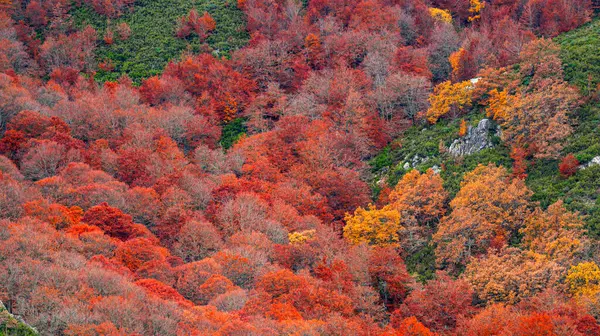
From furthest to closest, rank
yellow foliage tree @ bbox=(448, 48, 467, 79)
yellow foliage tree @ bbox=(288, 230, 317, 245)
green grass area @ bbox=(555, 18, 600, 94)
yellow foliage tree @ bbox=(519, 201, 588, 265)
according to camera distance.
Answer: yellow foliage tree @ bbox=(448, 48, 467, 79)
green grass area @ bbox=(555, 18, 600, 94)
yellow foliage tree @ bbox=(288, 230, 317, 245)
yellow foliage tree @ bbox=(519, 201, 588, 265)

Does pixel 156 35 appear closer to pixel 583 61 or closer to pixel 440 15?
pixel 440 15

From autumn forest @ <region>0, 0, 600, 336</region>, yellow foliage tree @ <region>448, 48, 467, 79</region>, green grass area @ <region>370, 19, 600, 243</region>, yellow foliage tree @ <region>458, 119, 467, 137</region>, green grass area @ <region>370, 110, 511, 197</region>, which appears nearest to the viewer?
autumn forest @ <region>0, 0, 600, 336</region>

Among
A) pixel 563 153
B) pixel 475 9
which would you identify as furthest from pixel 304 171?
pixel 475 9

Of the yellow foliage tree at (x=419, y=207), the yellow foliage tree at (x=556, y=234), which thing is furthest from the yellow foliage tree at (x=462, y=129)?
the yellow foliage tree at (x=556, y=234)

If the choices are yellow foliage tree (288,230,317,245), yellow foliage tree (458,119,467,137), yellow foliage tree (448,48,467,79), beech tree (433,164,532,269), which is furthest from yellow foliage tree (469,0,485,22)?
yellow foliage tree (288,230,317,245)

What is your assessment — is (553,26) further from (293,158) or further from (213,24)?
(213,24)

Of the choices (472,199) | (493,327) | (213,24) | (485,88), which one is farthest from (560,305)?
(213,24)

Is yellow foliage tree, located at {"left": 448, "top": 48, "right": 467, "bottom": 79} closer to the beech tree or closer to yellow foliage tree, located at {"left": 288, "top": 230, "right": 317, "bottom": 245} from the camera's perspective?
the beech tree
